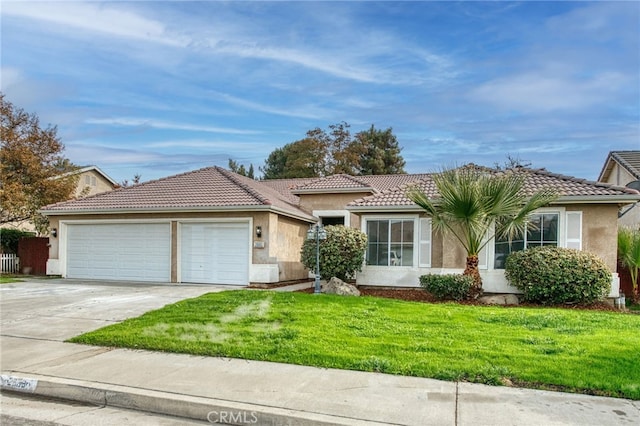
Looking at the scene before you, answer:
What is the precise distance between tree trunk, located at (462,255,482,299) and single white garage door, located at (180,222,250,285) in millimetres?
7167

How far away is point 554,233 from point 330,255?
265 inches

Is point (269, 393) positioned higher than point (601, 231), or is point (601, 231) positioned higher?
point (601, 231)

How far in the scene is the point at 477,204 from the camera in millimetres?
11914

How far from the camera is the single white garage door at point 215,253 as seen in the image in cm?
1545

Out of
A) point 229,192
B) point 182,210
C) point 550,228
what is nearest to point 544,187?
point 550,228

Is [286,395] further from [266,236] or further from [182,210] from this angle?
[182,210]

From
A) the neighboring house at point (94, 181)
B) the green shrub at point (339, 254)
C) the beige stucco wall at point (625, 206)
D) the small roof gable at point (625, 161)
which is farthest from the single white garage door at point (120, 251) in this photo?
the small roof gable at point (625, 161)

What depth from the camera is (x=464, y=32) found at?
1205cm

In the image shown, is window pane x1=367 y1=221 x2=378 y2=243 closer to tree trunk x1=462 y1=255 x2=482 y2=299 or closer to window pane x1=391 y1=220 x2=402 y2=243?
window pane x1=391 y1=220 x2=402 y2=243

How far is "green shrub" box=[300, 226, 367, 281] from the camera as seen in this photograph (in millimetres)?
14172

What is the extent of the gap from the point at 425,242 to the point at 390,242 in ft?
3.77

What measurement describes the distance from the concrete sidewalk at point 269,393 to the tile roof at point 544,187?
9.17m

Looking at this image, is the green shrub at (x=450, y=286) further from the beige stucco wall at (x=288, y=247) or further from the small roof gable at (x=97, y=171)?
the small roof gable at (x=97, y=171)

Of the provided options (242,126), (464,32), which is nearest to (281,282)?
(242,126)
